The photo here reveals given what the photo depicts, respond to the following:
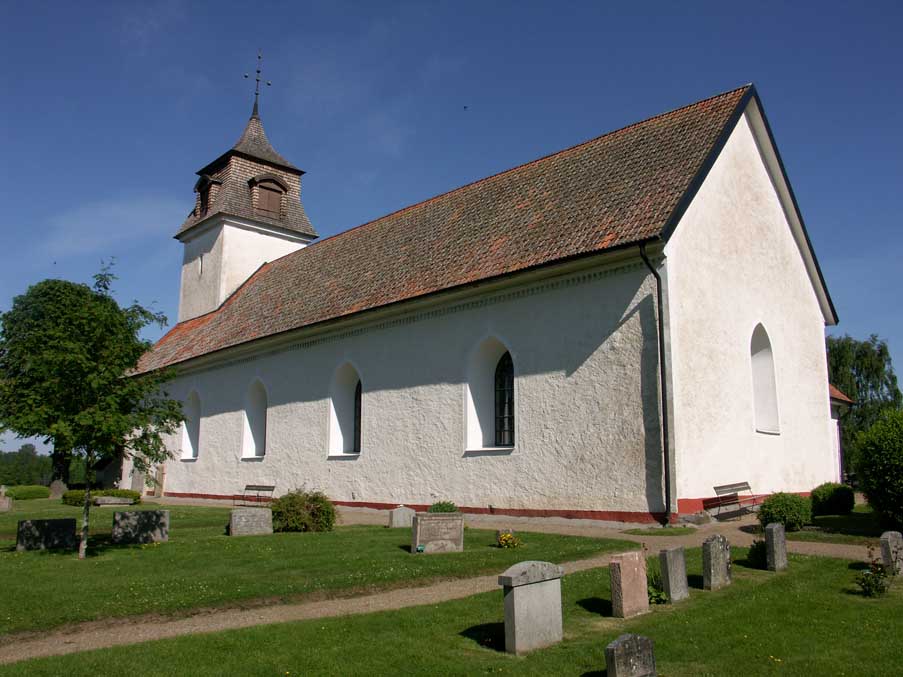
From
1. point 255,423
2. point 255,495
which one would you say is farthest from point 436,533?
point 255,423

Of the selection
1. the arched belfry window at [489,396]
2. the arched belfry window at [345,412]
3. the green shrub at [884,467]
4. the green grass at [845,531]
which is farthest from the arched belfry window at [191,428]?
the green shrub at [884,467]

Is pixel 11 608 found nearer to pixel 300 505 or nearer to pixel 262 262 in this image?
pixel 300 505

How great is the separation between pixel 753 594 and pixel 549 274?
9.58 m

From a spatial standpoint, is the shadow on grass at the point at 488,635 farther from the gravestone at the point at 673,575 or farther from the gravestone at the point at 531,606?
the gravestone at the point at 673,575

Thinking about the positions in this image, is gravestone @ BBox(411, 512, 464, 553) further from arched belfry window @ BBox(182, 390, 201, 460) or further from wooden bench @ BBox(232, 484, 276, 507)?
arched belfry window @ BBox(182, 390, 201, 460)

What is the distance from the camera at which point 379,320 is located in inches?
878

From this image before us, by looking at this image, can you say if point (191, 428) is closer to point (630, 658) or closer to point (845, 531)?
point (845, 531)

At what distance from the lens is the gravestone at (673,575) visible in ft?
30.6

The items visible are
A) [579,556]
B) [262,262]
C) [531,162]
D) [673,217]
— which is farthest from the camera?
[262,262]

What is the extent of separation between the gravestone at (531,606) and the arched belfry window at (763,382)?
13814mm

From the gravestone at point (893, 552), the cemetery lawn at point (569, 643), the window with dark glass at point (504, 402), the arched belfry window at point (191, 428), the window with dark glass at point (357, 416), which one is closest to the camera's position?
the cemetery lawn at point (569, 643)

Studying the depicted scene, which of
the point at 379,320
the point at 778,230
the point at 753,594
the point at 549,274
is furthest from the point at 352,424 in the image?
the point at 753,594

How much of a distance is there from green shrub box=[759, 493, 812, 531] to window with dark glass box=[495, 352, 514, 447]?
6.41 m

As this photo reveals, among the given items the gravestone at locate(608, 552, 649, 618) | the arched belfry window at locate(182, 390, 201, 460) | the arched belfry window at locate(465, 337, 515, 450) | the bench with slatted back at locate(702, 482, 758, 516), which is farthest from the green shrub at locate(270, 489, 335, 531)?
the arched belfry window at locate(182, 390, 201, 460)
